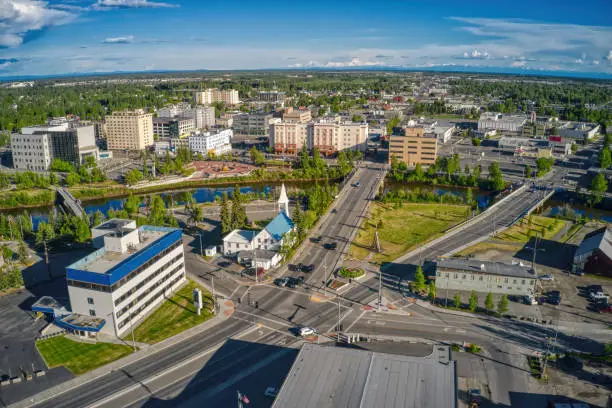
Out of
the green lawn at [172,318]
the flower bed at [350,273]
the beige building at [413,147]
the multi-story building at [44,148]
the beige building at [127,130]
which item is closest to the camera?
the green lawn at [172,318]

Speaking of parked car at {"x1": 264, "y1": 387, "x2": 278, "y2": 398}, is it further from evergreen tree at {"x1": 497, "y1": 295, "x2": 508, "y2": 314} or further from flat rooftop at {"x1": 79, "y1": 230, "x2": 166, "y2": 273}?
evergreen tree at {"x1": 497, "y1": 295, "x2": 508, "y2": 314}

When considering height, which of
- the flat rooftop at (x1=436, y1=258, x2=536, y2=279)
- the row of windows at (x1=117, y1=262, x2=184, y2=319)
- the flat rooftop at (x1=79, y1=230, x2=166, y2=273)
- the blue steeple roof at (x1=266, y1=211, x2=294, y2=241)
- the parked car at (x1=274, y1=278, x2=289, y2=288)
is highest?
the flat rooftop at (x1=79, y1=230, x2=166, y2=273)

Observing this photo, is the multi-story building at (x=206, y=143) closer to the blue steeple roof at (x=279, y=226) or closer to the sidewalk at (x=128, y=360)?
the blue steeple roof at (x=279, y=226)

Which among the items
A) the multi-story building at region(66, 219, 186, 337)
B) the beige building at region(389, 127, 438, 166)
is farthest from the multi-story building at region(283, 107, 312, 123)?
the multi-story building at region(66, 219, 186, 337)

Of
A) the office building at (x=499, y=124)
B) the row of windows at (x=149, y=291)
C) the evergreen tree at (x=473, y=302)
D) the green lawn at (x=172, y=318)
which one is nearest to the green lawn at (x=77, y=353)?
the green lawn at (x=172, y=318)

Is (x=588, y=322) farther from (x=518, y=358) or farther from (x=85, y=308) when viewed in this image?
(x=85, y=308)
